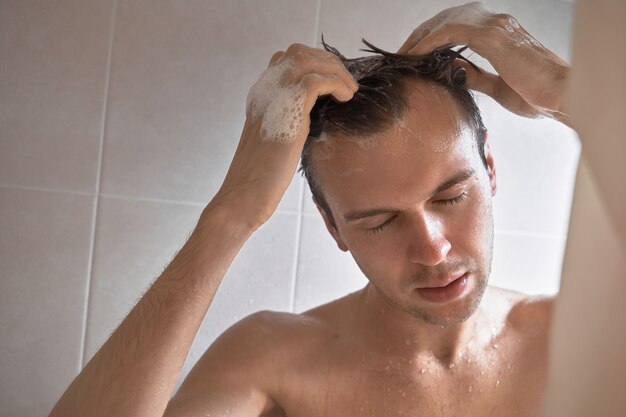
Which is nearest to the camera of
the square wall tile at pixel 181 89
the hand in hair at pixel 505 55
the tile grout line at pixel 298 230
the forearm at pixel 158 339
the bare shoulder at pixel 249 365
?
the forearm at pixel 158 339

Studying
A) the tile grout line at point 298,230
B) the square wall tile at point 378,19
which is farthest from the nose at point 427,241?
the square wall tile at point 378,19

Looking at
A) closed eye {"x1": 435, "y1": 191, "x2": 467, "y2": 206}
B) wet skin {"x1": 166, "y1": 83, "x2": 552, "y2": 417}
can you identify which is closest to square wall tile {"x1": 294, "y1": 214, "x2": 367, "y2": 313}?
wet skin {"x1": 166, "y1": 83, "x2": 552, "y2": 417}

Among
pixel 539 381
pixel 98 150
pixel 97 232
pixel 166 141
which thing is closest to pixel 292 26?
pixel 166 141

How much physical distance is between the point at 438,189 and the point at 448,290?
174 mm

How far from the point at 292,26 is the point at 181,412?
93cm

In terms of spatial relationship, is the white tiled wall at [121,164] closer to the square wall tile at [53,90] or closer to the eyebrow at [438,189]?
the square wall tile at [53,90]

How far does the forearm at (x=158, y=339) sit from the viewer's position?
91 centimetres

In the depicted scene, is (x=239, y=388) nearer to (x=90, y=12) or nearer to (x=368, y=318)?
(x=368, y=318)

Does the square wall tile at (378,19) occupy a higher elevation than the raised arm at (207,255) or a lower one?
higher

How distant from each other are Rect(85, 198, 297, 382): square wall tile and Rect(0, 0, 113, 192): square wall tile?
0.12 m

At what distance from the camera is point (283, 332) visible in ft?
4.34

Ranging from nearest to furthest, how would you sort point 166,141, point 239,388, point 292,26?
point 239,388 < point 166,141 < point 292,26

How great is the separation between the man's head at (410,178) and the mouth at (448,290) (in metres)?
0.01

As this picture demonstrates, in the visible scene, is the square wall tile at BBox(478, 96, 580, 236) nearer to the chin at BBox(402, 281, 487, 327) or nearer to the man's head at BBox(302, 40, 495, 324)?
the man's head at BBox(302, 40, 495, 324)
